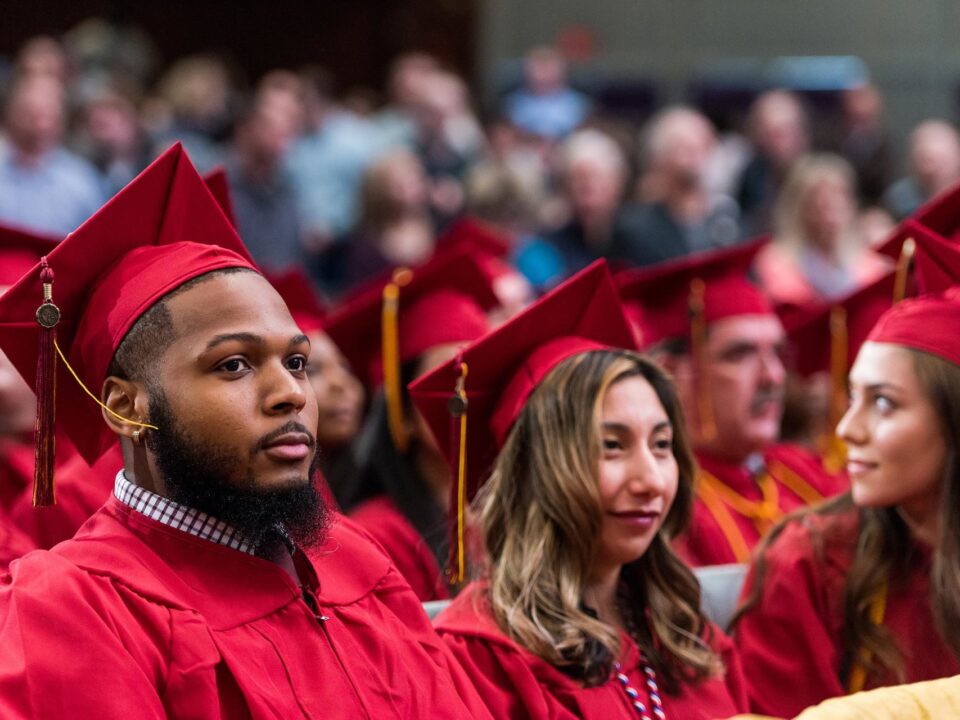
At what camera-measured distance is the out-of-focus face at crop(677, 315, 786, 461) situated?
473 centimetres

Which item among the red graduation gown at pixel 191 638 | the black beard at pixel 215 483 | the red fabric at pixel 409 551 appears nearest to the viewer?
the red graduation gown at pixel 191 638

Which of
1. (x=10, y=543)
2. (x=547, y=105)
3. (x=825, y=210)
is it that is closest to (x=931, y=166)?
(x=825, y=210)

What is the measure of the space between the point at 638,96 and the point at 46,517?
979 centimetres

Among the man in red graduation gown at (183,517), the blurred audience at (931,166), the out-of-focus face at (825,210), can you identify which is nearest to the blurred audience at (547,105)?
the blurred audience at (931,166)

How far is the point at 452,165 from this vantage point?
8953mm

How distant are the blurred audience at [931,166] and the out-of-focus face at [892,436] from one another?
244 inches

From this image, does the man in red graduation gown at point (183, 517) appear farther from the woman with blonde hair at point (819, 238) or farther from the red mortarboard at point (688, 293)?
the woman with blonde hair at point (819, 238)

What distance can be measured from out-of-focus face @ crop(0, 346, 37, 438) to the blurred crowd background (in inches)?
105

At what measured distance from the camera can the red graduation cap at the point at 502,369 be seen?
10.2ft

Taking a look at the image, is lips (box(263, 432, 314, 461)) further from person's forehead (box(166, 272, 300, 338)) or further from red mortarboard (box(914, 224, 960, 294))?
red mortarboard (box(914, 224, 960, 294))

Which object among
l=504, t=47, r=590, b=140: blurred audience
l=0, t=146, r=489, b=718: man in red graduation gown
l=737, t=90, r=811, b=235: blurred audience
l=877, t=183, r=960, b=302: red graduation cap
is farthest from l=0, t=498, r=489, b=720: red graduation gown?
l=504, t=47, r=590, b=140: blurred audience

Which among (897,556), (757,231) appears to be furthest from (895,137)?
(897,556)

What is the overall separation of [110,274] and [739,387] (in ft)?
8.94

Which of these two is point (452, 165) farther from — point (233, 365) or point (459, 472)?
point (233, 365)
